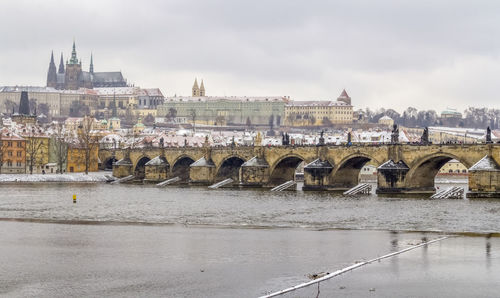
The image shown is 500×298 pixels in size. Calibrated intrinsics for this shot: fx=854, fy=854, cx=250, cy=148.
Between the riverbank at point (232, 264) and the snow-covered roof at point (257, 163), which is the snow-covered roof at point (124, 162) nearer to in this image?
the snow-covered roof at point (257, 163)

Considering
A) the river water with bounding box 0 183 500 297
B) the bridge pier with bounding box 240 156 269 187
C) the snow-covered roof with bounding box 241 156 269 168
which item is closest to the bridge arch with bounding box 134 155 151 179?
the snow-covered roof with bounding box 241 156 269 168

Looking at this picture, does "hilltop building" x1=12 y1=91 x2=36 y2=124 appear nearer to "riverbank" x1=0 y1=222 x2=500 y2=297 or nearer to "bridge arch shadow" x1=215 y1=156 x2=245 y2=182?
"bridge arch shadow" x1=215 y1=156 x2=245 y2=182

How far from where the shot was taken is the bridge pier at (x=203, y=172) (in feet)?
272

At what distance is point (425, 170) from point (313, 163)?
1018 centimetres

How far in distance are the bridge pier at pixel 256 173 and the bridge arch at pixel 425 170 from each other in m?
16.7

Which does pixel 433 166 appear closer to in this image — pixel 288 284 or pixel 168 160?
pixel 168 160

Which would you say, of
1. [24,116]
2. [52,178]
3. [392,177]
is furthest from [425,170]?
[24,116]

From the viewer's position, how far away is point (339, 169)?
69.8 m

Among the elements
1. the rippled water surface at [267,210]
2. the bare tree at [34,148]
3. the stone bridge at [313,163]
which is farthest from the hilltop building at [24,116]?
the rippled water surface at [267,210]

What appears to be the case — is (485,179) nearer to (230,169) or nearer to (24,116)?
(230,169)

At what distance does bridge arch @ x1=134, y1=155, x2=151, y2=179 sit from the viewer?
321 feet

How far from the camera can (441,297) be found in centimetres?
2016

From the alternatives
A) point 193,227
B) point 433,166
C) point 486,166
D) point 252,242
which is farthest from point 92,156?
point 252,242

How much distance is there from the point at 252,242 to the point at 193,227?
675 centimetres
